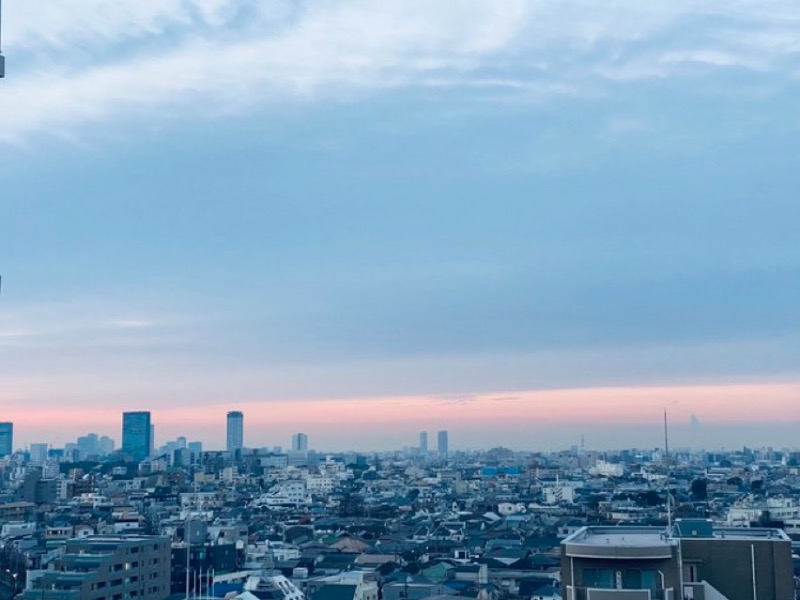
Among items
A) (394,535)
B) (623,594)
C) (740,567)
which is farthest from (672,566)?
(394,535)

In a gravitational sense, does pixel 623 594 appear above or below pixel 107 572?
above

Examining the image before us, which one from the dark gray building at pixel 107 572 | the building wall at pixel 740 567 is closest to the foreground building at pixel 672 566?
the building wall at pixel 740 567

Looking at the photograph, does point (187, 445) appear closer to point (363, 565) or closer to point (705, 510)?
point (705, 510)

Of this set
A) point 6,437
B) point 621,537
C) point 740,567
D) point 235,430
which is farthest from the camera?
point 235,430

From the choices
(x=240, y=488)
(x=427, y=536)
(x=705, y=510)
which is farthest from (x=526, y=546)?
(x=240, y=488)

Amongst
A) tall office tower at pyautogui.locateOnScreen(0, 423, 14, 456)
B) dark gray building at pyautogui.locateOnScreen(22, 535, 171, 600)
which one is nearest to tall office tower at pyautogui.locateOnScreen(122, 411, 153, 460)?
tall office tower at pyautogui.locateOnScreen(0, 423, 14, 456)

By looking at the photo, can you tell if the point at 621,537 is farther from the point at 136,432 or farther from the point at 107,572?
the point at 136,432

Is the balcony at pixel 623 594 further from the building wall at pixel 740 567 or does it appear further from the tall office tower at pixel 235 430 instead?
the tall office tower at pixel 235 430
